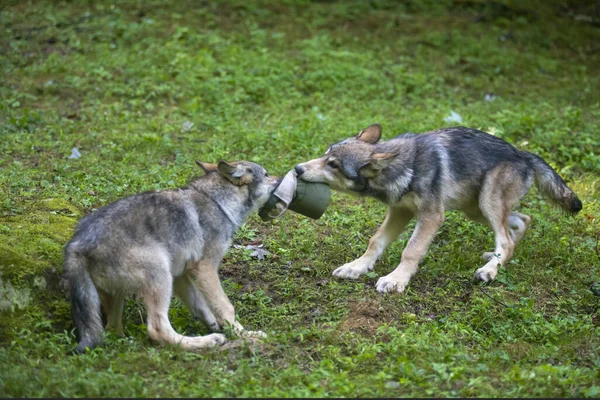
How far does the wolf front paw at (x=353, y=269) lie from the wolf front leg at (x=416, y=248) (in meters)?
0.33

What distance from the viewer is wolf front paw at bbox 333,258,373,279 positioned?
7.75 m

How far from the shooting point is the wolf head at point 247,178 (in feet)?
22.8

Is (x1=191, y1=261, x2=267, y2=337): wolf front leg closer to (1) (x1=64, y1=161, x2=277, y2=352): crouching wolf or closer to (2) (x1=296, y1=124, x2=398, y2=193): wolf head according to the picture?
(1) (x1=64, y1=161, x2=277, y2=352): crouching wolf

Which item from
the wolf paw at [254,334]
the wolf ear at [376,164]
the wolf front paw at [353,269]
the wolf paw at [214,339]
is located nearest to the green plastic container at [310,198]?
the wolf ear at [376,164]

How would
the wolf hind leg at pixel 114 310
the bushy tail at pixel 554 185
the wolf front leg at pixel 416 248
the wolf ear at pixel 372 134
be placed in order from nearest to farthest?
the wolf hind leg at pixel 114 310 < the wolf front leg at pixel 416 248 < the wolf ear at pixel 372 134 < the bushy tail at pixel 554 185

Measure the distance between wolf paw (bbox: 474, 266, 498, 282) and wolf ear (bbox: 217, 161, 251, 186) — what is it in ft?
8.53

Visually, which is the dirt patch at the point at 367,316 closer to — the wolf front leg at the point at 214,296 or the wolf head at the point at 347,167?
the wolf front leg at the point at 214,296

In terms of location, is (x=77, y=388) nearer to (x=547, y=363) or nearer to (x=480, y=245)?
(x=547, y=363)

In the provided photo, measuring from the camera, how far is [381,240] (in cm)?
796

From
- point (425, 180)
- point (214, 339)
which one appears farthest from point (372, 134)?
point (214, 339)

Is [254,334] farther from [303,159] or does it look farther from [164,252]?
[303,159]

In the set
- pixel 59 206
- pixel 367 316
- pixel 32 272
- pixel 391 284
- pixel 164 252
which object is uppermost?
pixel 164 252

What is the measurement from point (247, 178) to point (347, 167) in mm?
1188

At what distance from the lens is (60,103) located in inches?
481
